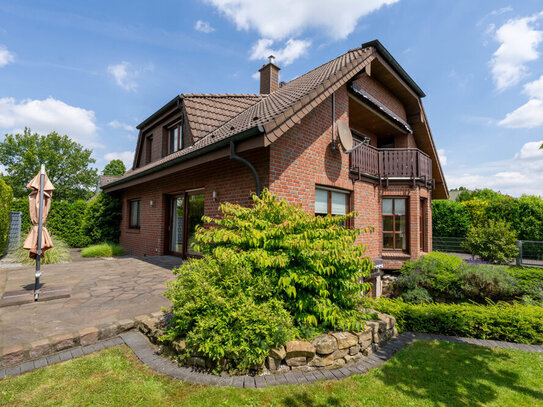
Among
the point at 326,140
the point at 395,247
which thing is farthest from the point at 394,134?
the point at 326,140

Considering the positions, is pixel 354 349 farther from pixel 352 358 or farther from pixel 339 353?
pixel 339 353

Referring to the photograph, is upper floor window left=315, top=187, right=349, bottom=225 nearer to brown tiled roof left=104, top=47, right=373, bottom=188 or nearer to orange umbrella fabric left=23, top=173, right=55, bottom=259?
brown tiled roof left=104, top=47, right=373, bottom=188

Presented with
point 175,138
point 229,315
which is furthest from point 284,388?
point 175,138

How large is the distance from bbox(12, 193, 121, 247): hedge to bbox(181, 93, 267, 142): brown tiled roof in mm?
7105

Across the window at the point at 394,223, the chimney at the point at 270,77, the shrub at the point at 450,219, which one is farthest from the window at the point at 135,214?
the shrub at the point at 450,219

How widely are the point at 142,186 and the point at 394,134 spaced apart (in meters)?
11.6

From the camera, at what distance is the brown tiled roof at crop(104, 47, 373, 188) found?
5.33 meters

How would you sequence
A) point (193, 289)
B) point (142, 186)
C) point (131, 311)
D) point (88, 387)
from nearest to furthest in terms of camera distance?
point (88, 387)
point (193, 289)
point (131, 311)
point (142, 186)

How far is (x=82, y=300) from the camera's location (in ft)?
15.0

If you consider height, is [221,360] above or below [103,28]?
below

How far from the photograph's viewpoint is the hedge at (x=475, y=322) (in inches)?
180

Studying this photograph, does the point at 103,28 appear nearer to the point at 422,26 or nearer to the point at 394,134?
the point at 422,26

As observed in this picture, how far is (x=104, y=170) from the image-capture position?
55.3 metres

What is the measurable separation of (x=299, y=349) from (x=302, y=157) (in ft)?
14.2
